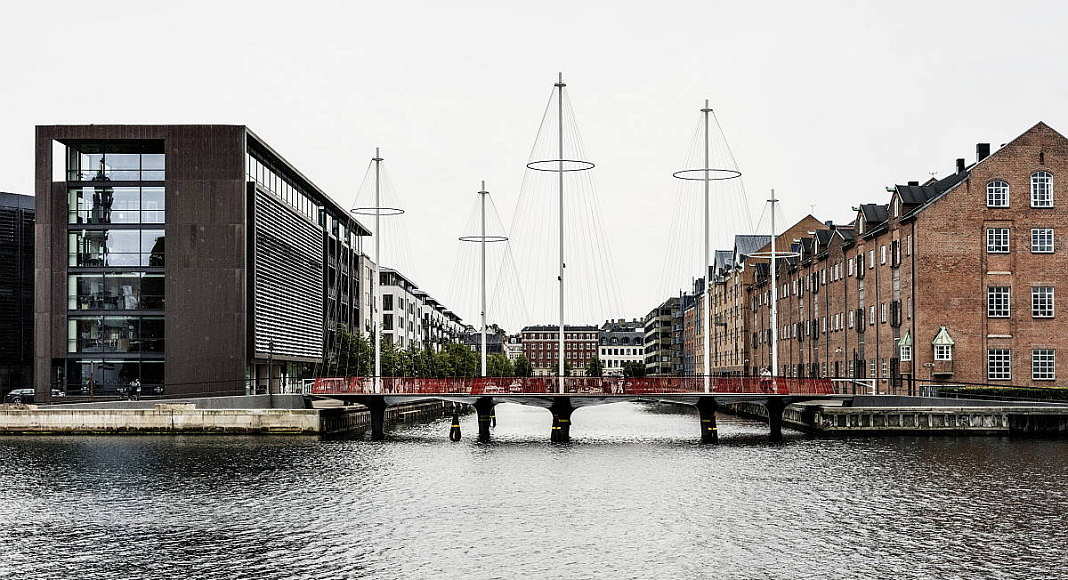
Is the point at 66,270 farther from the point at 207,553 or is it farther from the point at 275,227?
the point at 207,553

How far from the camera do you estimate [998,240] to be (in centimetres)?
7581

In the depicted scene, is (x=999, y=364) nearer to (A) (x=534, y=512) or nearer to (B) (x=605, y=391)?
(B) (x=605, y=391)

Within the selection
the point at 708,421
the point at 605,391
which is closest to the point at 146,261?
the point at 605,391

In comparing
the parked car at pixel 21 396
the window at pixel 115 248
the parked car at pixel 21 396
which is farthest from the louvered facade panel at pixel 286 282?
the parked car at pixel 21 396

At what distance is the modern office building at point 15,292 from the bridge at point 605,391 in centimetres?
4271

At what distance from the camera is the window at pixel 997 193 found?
75562 mm

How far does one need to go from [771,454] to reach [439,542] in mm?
28836

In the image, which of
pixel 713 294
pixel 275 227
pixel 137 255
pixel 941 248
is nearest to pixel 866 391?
pixel 941 248

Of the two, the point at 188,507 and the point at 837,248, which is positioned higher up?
the point at 837,248

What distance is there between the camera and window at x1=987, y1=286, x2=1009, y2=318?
7538cm

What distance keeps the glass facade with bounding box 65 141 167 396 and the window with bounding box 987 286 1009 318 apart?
5271 centimetres

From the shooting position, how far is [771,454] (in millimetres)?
57562

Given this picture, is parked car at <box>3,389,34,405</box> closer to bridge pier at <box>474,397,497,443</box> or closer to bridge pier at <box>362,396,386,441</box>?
bridge pier at <box>362,396,386,441</box>

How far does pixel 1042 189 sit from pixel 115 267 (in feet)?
194
